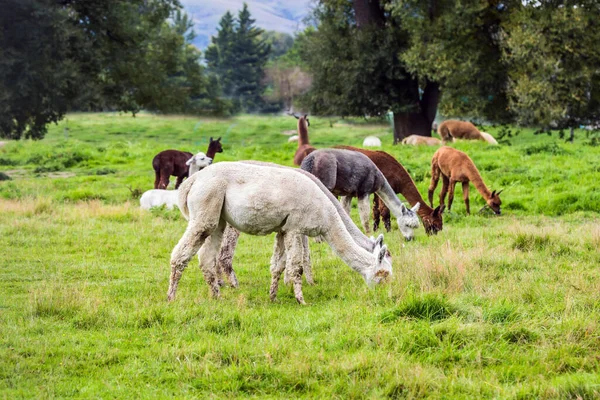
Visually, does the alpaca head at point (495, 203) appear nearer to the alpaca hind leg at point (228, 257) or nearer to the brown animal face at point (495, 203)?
the brown animal face at point (495, 203)

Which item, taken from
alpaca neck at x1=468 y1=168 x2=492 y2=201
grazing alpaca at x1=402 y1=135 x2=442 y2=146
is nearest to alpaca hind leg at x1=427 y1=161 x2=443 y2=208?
alpaca neck at x1=468 y1=168 x2=492 y2=201

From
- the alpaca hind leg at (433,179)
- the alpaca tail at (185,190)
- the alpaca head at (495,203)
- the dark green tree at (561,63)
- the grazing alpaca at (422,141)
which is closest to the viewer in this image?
the alpaca tail at (185,190)

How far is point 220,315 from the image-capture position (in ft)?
25.0

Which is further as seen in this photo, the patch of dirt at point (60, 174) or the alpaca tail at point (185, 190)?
the patch of dirt at point (60, 174)

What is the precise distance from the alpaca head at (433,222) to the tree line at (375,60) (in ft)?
26.2

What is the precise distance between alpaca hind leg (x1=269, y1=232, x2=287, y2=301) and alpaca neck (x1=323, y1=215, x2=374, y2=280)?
A: 0.71m

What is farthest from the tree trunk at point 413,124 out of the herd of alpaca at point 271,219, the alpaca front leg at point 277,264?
the herd of alpaca at point 271,219

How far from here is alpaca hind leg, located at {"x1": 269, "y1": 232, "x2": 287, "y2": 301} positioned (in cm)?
869

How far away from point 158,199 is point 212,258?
804 cm

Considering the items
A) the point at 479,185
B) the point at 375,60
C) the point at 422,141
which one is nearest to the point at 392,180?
the point at 479,185

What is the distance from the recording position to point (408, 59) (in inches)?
992

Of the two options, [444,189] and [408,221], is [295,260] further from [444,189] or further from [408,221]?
[444,189]

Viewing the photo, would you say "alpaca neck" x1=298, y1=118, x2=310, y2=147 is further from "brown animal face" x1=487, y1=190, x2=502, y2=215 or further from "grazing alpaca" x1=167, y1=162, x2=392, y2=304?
"grazing alpaca" x1=167, y1=162, x2=392, y2=304

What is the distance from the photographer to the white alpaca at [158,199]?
53.6 ft
